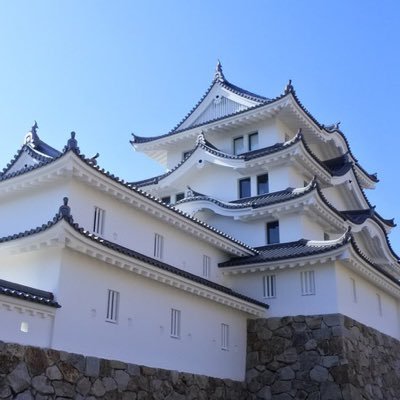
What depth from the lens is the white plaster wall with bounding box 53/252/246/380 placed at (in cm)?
1152

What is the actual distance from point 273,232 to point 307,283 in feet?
9.95

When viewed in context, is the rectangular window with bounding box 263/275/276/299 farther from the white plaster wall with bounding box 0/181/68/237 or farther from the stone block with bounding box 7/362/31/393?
the stone block with bounding box 7/362/31/393

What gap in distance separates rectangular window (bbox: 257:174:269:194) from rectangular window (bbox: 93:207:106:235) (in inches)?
323

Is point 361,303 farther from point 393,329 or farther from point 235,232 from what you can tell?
point 235,232

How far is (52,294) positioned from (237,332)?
7459 mm

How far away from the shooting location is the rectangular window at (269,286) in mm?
17450

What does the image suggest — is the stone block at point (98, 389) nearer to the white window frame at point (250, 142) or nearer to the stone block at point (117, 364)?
the stone block at point (117, 364)

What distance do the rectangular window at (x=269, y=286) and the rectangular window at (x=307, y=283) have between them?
1.02 metres

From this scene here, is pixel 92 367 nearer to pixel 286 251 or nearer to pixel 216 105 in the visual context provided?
pixel 286 251

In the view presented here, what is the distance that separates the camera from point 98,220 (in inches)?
551

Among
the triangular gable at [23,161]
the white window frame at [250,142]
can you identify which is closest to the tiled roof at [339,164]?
the white window frame at [250,142]

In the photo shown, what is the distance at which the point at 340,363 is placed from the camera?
603 inches

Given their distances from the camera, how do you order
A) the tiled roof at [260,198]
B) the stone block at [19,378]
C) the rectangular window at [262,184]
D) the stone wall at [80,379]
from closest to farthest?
the stone block at [19,378]
the stone wall at [80,379]
the tiled roof at [260,198]
the rectangular window at [262,184]

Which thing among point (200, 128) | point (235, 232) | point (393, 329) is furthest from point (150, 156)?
point (393, 329)
